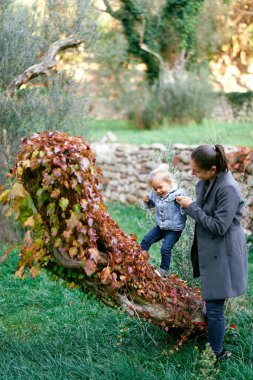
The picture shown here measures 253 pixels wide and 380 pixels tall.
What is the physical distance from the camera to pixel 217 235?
3.55 metres

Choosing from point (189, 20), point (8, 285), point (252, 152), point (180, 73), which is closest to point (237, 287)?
point (8, 285)

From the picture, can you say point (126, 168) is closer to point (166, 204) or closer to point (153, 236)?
point (153, 236)

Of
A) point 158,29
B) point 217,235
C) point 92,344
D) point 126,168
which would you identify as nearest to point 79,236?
point 217,235

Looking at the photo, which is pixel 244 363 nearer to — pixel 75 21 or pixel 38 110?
pixel 38 110

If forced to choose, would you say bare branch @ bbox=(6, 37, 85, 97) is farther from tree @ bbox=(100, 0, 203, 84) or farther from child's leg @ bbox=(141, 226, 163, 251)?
tree @ bbox=(100, 0, 203, 84)

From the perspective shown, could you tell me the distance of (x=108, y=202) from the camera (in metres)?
12.1

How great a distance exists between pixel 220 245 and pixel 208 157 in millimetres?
572

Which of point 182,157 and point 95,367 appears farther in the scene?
point 182,157

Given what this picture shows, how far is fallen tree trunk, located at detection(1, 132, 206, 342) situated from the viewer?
131 inches

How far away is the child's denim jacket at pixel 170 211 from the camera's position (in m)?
4.06

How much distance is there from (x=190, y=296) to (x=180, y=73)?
45.3ft

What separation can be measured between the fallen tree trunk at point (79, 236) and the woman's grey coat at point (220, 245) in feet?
1.35

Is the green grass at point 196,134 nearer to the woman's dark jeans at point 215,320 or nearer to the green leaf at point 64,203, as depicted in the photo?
the woman's dark jeans at point 215,320

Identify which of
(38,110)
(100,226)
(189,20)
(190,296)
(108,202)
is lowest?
(108,202)
